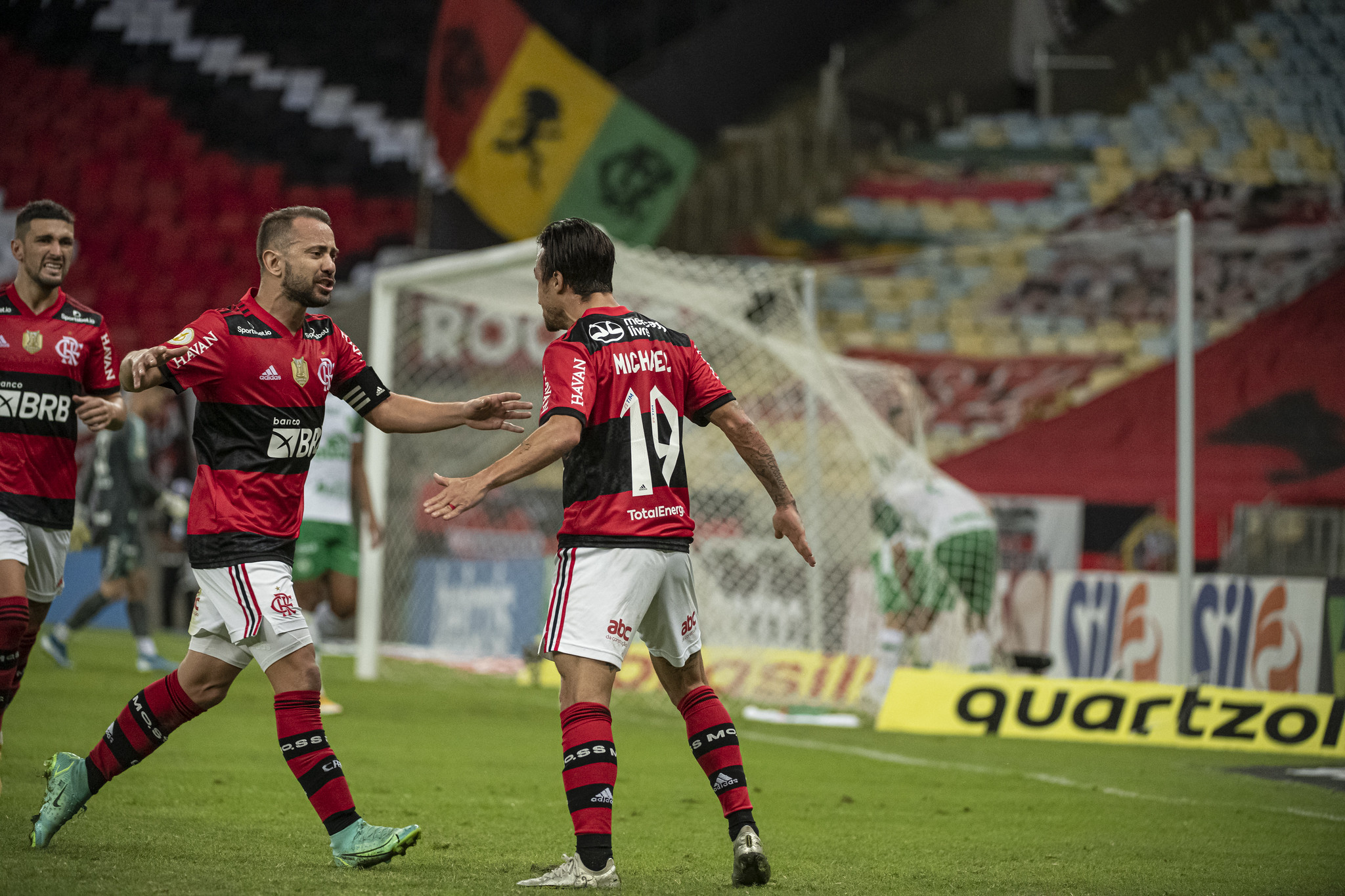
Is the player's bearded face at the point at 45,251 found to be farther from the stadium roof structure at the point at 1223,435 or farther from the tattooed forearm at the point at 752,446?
the stadium roof structure at the point at 1223,435

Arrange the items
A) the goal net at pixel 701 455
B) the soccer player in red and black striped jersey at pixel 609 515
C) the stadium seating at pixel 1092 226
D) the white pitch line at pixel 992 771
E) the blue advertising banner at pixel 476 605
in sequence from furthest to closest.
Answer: the stadium seating at pixel 1092 226 < the blue advertising banner at pixel 476 605 < the goal net at pixel 701 455 < the white pitch line at pixel 992 771 < the soccer player in red and black striped jersey at pixel 609 515

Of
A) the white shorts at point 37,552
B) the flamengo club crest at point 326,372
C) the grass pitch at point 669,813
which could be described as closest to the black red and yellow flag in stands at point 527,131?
the grass pitch at point 669,813

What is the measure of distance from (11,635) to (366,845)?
6.41 ft

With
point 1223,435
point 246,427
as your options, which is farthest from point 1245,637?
point 246,427

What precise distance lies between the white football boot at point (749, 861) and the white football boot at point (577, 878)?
13.8 inches

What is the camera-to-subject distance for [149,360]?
434 centimetres

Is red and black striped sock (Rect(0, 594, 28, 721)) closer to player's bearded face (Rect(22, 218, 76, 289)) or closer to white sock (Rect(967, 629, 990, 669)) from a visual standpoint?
player's bearded face (Rect(22, 218, 76, 289))

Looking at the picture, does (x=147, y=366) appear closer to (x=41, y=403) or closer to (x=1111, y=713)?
(x=41, y=403)

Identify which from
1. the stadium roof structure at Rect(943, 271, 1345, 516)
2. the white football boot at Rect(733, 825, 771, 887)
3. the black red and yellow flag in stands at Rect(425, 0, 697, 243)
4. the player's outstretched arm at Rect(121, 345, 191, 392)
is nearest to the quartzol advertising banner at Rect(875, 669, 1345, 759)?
the white football boot at Rect(733, 825, 771, 887)

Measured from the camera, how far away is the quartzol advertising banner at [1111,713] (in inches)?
345

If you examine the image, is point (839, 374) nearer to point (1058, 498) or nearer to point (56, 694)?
point (1058, 498)

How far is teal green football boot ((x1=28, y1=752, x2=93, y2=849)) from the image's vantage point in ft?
15.0

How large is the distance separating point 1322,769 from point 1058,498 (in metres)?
7.42

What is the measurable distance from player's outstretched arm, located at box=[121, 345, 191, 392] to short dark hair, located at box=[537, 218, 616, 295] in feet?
3.62
